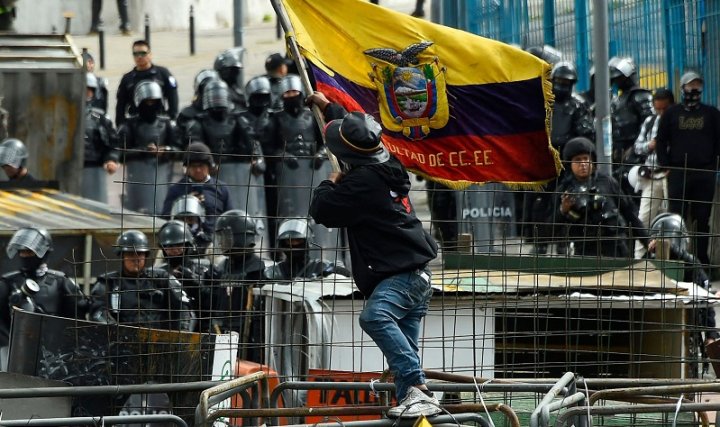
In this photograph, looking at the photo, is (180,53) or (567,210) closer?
(567,210)

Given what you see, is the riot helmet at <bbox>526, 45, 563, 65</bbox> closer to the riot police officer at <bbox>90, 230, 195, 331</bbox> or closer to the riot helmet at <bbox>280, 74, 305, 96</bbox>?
the riot helmet at <bbox>280, 74, 305, 96</bbox>

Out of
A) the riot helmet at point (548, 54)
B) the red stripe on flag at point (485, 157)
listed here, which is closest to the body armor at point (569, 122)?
the riot helmet at point (548, 54)

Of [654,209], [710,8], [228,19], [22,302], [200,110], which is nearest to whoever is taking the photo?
[22,302]

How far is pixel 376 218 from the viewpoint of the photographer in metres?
7.24

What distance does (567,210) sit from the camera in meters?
12.0

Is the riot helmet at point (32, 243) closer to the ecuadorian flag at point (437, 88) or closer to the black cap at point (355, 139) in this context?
the ecuadorian flag at point (437, 88)

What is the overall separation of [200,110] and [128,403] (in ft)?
25.4

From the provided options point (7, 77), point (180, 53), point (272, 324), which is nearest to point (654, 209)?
point (272, 324)

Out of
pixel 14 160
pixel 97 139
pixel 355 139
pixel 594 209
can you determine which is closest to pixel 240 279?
pixel 355 139

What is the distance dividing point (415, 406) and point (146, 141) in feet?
34.5

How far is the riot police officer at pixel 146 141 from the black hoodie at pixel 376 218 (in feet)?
28.5

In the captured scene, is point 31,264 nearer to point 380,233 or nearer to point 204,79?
point 380,233

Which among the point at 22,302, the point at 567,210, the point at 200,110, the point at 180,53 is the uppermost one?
the point at 180,53

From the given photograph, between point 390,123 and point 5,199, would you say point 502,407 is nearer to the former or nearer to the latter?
point 390,123
